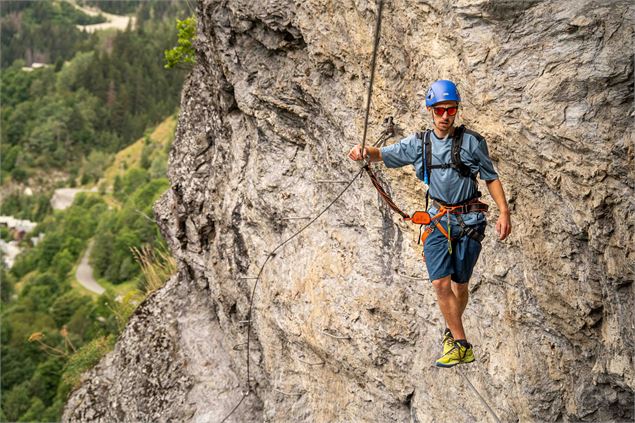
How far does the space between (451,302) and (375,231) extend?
247 cm

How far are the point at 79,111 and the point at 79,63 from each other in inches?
544

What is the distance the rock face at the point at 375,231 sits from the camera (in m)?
5.59

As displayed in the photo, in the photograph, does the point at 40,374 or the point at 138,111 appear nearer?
the point at 40,374

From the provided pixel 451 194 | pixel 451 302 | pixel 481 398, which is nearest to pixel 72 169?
pixel 481 398

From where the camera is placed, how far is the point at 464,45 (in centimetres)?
612

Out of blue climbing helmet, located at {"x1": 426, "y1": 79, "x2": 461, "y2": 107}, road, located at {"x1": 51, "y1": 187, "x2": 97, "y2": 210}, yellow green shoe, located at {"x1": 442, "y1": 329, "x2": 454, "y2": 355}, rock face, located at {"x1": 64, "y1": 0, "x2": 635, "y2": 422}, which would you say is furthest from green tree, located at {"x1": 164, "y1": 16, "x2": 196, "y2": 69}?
road, located at {"x1": 51, "y1": 187, "x2": 97, "y2": 210}

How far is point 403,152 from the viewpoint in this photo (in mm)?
5512

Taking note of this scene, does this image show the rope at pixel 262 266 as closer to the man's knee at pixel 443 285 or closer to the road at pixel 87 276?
the man's knee at pixel 443 285

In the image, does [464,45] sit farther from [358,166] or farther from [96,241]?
[96,241]

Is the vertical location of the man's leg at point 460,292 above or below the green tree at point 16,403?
above

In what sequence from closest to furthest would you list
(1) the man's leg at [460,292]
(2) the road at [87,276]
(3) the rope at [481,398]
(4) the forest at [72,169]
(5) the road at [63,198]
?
(1) the man's leg at [460,292] < (3) the rope at [481,398] < (4) the forest at [72,169] < (2) the road at [87,276] < (5) the road at [63,198]

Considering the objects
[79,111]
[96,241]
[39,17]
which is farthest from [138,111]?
[39,17]

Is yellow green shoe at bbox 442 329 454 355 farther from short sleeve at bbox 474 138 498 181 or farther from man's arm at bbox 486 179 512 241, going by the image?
short sleeve at bbox 474 138 498 181

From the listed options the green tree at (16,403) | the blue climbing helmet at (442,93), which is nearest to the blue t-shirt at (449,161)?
the blue climbing helmet at (442,93)
